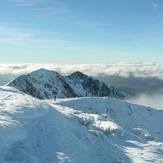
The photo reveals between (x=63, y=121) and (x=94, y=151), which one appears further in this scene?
(x=63, y=121)

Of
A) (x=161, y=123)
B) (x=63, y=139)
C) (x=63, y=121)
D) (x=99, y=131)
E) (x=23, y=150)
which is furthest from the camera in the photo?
(x=161, y=123)

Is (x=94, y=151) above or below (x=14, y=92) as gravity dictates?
below

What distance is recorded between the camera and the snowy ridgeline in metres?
28.3

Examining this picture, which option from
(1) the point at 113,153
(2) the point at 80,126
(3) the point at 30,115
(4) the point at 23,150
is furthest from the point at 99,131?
(4) the point at 23,150

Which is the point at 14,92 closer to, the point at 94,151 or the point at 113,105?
the point at 94,151

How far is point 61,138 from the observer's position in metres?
31.6

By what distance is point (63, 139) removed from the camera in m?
31.5

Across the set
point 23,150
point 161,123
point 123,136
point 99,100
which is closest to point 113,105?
point 99,100

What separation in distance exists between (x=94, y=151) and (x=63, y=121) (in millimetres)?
3906

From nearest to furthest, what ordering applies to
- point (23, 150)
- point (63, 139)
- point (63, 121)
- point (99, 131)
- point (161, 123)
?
point (23, 150) → point (63, 139) → point (63, 121) → point (99, 131) → point (161, 123)

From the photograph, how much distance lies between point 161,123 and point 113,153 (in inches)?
761

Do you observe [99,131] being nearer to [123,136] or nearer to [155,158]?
[123,136]

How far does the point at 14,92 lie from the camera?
3850cm

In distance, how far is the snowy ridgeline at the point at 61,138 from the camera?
1113 inches
